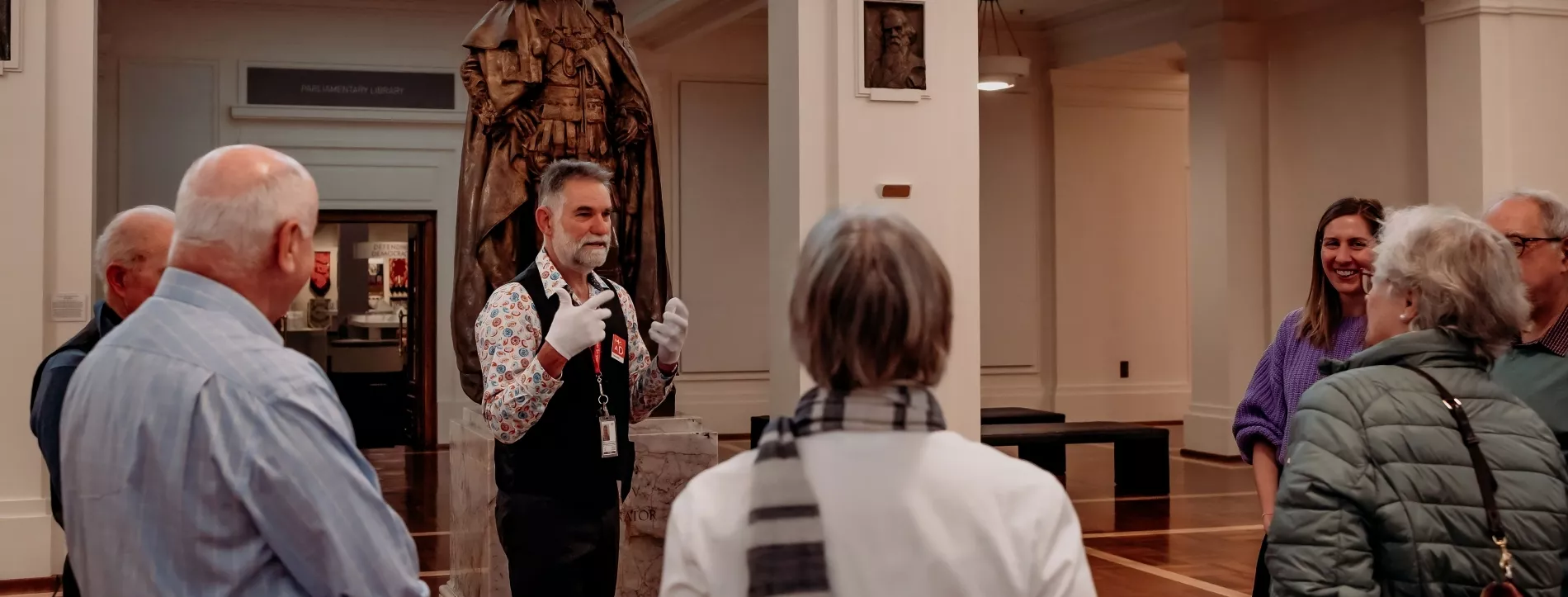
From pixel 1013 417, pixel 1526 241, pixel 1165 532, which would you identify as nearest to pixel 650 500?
pixel 1526 241

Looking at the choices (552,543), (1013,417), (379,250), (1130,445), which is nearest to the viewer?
(552,543)

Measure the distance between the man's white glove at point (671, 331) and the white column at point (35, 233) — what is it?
4314 mm

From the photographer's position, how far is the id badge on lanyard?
342cm

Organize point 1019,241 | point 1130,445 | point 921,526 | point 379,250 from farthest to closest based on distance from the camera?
point 379,250 < point 1019,241 < point 1130,445 < point 921,526

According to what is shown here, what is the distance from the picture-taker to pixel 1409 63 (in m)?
9.83

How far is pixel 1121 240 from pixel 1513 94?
6.34 meters

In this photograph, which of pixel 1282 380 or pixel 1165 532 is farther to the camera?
pixel 1165 532

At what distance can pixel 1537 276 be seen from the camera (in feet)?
9.31

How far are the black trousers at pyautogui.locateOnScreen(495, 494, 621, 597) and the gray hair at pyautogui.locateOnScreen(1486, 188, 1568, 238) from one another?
7.20ft

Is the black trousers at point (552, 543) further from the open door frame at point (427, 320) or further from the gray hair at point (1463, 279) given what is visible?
the open door frame at point (427, 320)

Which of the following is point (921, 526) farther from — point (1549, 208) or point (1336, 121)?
point (1336, 121)

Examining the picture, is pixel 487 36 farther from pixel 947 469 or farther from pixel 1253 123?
pixel 1253 123

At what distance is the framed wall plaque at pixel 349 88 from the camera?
39.3 ft

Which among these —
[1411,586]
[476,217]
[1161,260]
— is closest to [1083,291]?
[1161,260]
